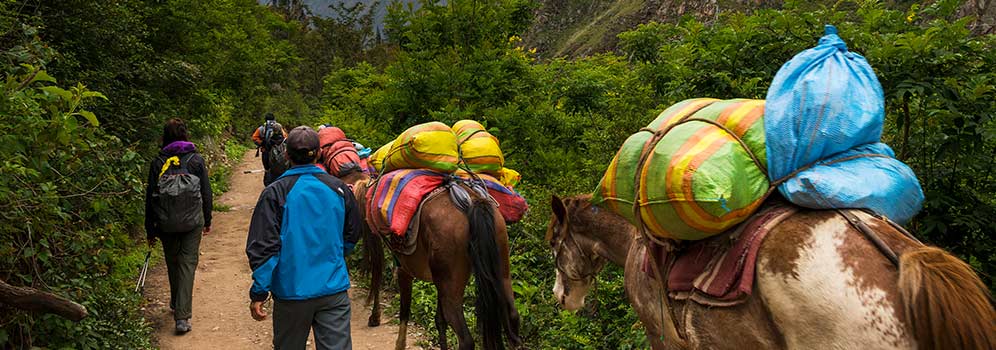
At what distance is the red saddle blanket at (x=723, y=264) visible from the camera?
248cm

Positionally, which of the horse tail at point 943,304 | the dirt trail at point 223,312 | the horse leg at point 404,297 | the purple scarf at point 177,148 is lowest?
the dirt trail at point 223,312

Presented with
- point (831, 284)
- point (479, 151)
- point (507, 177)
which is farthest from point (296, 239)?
point (507, 177)

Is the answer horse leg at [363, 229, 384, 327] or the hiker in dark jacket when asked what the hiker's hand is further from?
horse leg at [363, 229, 384, 327]

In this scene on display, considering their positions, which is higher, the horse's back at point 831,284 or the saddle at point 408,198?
the horse's back at point 831,284

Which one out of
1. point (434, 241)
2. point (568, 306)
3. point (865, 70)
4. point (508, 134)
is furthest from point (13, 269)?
point (508, 134)

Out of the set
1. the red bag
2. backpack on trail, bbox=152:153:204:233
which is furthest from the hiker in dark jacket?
the red bag

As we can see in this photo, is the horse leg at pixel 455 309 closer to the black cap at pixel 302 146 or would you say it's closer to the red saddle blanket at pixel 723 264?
the black cap at pixel 302 146

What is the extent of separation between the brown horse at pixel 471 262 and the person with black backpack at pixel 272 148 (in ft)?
16.3

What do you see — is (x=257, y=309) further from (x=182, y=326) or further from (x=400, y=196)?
(x=182, y=326)

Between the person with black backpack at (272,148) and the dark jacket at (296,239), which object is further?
the person with black backpack at (272,148)

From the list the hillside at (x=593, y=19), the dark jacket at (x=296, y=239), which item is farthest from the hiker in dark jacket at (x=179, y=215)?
the hillside at (x=593, y=19)

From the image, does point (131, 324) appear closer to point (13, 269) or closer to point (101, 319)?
point (101, 319)

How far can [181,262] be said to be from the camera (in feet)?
20.7

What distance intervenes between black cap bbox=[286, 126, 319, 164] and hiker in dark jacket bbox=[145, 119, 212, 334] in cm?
292
